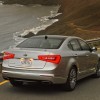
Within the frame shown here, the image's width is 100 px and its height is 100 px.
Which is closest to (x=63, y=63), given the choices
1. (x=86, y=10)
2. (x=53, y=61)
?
(x=53, y=61)

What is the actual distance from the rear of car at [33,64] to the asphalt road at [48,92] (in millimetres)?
403

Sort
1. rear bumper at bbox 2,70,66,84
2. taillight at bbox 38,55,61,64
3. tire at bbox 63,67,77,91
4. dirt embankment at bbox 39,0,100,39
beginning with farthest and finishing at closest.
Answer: dirt embankment at bbox 39,0,100,39 → tire at bbox 63,67,77,91 → taillight at bbox 38,55,61,64 → rear bumper at bbox 2,70,66,84

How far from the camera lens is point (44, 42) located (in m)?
11.9

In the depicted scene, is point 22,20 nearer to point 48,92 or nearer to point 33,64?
point 48,92

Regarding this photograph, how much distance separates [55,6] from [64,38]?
132825 mm

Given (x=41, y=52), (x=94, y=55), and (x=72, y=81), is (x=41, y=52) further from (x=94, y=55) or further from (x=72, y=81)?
(x=94, y=55)

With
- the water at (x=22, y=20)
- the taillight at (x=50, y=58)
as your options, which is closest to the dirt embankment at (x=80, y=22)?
the water at (x=22, y=20)

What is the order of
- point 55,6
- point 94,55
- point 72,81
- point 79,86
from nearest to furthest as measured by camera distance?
point 72,81 < point 79,86 < point 94,55 < point 55,6

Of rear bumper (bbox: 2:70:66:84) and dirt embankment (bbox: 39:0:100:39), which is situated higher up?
rear bumper (bbox: 2:70:66:84)

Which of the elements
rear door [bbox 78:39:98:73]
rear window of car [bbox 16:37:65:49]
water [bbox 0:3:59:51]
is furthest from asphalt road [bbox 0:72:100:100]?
water [bbox 0:3:59:51]

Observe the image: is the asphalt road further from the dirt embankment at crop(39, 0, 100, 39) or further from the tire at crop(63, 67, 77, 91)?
the dirt embankment at crop(39, 0, 100, 39)

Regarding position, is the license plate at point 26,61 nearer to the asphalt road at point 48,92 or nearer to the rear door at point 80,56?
the asphalt road at point 48,92

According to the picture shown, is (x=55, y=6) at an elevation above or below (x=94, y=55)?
below

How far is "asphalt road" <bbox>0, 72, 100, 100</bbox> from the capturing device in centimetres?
1077
